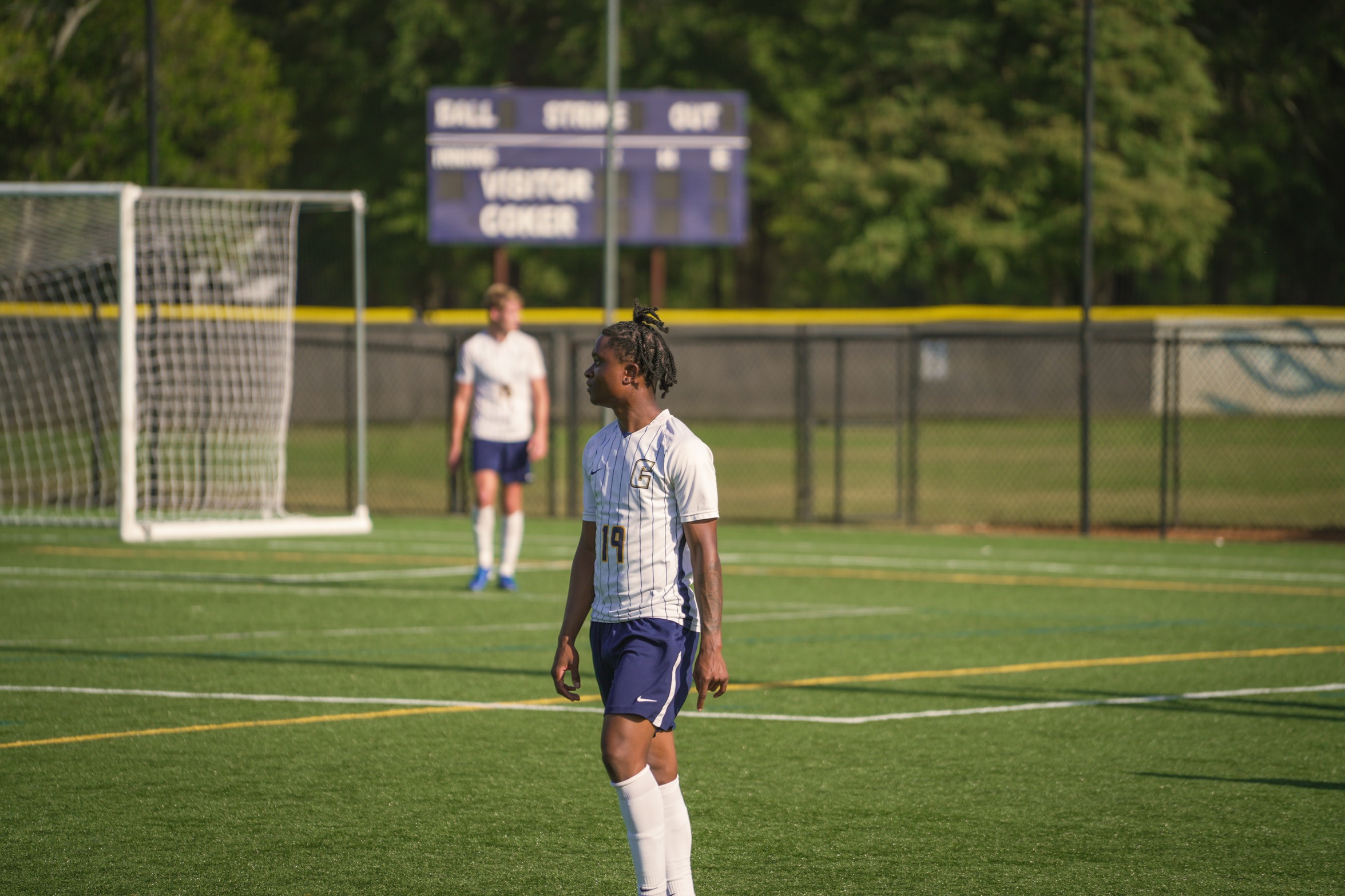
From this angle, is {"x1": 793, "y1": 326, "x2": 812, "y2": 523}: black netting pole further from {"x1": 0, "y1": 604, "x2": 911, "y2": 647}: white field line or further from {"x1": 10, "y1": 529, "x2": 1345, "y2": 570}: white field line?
{"x1": 0, "y1": 604, "x2": 911, "y2": 647}: white field line

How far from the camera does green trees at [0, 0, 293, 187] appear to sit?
26.2m

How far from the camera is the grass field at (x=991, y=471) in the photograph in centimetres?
2114

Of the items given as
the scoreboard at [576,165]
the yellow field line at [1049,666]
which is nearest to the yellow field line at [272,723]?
the yellow field line at [1049,666]

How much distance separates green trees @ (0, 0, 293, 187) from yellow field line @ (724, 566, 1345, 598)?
54.4 feet

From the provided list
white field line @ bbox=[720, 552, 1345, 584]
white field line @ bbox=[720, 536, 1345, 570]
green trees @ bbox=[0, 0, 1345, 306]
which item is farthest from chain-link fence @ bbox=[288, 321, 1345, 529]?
green trees @ bbox=[0, 0, 1345, 306]

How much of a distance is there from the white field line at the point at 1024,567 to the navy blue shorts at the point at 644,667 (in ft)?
33.7

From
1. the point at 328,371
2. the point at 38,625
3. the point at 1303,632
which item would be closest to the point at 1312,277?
the point at 328,371

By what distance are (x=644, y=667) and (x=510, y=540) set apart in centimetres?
777

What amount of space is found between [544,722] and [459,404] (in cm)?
435

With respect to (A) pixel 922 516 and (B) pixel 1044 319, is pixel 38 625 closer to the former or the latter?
(A) pixel 922 516

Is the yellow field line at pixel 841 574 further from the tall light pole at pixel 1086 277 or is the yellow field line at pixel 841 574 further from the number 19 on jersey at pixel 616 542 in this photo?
the number 19 on jersey at pixel 616 542

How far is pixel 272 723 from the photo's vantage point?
7.97 m

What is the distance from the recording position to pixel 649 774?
187 inches

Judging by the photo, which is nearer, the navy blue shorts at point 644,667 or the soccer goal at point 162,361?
the navy blue shorts at point 644,667
